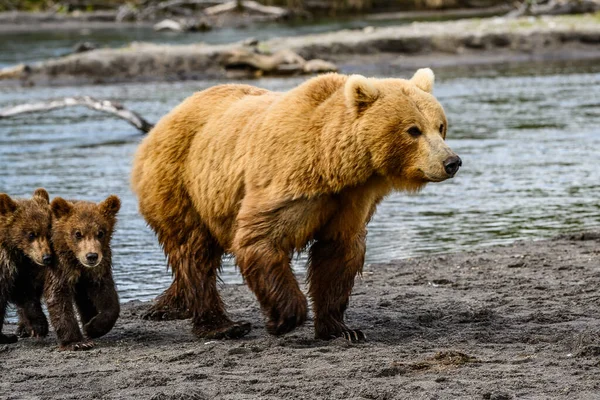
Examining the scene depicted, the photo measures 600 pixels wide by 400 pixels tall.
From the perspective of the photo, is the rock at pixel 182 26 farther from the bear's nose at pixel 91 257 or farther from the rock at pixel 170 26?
the bear's nose at pixel 91 257

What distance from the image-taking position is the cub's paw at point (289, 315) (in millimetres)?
6301

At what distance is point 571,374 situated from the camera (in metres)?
5.43

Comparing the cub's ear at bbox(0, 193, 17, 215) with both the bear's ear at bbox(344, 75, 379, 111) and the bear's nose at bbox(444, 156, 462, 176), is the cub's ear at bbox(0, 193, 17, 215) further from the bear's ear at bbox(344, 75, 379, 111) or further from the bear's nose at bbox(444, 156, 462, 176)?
the bear's nose at bbox(444, 156, 462, 176)

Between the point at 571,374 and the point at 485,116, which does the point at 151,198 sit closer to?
the point at 571,374

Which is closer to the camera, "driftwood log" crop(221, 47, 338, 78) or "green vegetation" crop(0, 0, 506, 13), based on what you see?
"driftwood log" crop(221, 47, 338, 78)

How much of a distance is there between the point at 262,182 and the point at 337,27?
118 feet

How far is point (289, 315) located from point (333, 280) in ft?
1.27

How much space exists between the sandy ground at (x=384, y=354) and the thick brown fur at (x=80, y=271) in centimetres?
14

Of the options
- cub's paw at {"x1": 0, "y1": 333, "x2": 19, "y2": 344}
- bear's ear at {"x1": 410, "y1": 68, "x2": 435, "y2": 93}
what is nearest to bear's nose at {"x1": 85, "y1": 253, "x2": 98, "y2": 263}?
cub's paw at {"x1": 0, "y1": 333, "x2": 19, "y2": 344}

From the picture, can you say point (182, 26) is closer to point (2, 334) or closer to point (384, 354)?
point (2, 334)

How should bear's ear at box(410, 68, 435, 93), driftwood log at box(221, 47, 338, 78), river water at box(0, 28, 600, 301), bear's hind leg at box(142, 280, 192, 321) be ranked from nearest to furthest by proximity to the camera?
bear's ear at box(410, 68, 435, 93), bear's hind leg at box(142, 280, 192, 321), river water at box(0, 28, 600, 301), driftwood log at box(221, 47, 338, 78)

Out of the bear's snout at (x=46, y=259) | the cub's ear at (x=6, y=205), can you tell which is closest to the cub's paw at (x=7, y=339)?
the bear's snout at (x=46, y=259)

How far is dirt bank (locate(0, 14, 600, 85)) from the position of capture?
96.5ft

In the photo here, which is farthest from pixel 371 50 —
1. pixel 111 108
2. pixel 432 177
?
pixel 432 177
